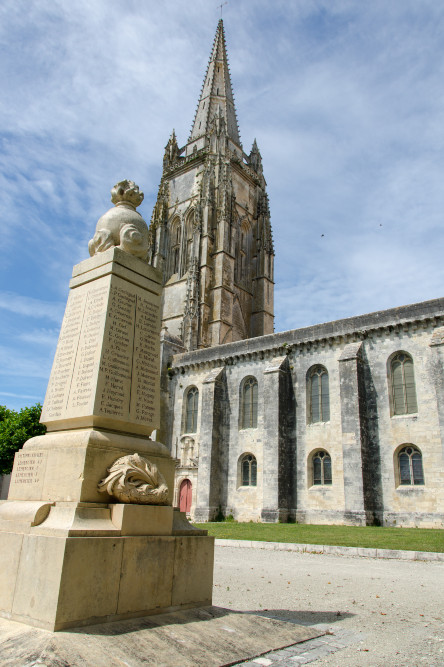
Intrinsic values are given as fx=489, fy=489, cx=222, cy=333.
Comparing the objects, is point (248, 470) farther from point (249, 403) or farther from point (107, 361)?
point (107, 361)

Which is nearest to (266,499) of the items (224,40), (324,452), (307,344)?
(324,452)

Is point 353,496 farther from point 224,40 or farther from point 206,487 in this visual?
point 224,40

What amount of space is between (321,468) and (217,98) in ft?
136

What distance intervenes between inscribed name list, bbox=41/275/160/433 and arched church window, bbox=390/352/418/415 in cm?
1825

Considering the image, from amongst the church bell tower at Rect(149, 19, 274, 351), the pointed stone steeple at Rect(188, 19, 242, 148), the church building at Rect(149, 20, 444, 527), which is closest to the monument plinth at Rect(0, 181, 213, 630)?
the church building at Rect(149, 20, 444, 527)

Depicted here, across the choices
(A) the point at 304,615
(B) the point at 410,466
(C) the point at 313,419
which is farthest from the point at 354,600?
(C) the point at 313,419

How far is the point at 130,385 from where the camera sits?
4996mm

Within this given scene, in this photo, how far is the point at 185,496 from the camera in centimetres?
2728

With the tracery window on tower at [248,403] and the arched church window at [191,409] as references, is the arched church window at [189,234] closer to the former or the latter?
the arched church window at [191,409]

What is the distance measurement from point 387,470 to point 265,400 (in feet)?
22.0

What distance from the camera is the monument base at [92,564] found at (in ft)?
11.9

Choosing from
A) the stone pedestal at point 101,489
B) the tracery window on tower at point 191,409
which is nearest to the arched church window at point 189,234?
the tracery window on tower at point 191,409

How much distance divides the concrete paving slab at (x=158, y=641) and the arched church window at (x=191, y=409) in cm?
2443

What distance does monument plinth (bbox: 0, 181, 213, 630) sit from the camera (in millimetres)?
3764
